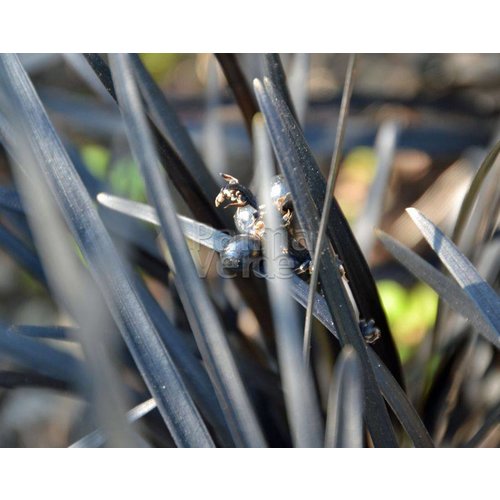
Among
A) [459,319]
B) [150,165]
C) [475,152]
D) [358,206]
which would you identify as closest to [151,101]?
[150,165]

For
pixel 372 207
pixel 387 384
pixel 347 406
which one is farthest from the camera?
pixel 372 207

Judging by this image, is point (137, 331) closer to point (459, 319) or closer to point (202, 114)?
point (459, 319)

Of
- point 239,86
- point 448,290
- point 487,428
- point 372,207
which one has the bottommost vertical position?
point 487,428

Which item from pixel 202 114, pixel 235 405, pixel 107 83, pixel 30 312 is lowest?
pixel 235 405

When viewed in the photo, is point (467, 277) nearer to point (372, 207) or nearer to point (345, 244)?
point (345, 244)

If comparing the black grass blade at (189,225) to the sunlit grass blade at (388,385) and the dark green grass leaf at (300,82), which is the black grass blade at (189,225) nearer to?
the sunlit grass blade at (388,385)

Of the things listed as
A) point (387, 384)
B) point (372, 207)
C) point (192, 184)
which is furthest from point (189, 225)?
point (372, 207)
